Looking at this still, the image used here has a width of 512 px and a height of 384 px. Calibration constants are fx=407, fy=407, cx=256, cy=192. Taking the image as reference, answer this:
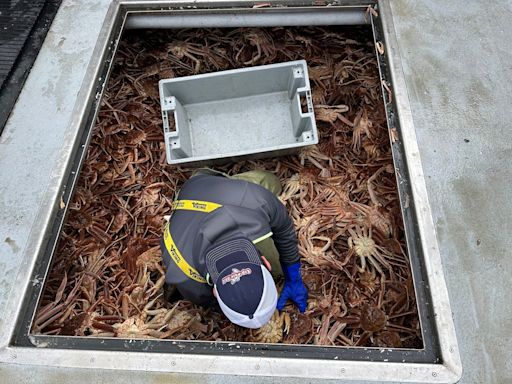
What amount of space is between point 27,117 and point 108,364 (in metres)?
1.72

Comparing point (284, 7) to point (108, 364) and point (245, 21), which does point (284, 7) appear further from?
point (108, 364)

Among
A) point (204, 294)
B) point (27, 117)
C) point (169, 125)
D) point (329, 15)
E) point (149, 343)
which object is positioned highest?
point (329, 15)

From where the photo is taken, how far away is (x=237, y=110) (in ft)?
12.1

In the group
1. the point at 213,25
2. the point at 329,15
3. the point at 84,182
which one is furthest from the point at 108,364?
the point at 329,15

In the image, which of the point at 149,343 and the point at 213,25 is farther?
the point at 213,25

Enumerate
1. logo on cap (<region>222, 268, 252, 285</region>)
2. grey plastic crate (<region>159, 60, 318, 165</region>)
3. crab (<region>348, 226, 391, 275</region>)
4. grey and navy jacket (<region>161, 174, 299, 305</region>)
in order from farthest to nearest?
1. grey plastic crate (<region>159, 60, 318, 165</region>)
2. crab (<region>348, 226, 391, 275</region>)
3. grey and navy jacket (<region>161, 174, 299, 305</region>)
4. logo on cap (<region>222, 268, 252, 285</region>)

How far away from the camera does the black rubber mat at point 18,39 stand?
283cm

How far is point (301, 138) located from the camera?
342 centimetres

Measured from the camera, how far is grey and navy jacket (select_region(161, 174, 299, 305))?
7.55 ft

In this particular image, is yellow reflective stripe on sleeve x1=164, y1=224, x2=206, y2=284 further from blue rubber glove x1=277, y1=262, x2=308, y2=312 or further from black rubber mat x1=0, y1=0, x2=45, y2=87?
black rubber mat x1=0, y1=0, x2=45, y2=87

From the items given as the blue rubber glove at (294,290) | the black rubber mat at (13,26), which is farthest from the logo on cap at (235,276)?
the black rubber mat at (13,26)

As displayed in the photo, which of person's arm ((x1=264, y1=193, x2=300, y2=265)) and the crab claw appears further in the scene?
the crab claw

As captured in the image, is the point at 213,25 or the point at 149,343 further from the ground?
the point at 213,25

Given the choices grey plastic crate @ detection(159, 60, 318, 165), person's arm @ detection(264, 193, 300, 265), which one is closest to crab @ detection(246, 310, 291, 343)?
person's arm @ detection(264, 193, 300, 265)
